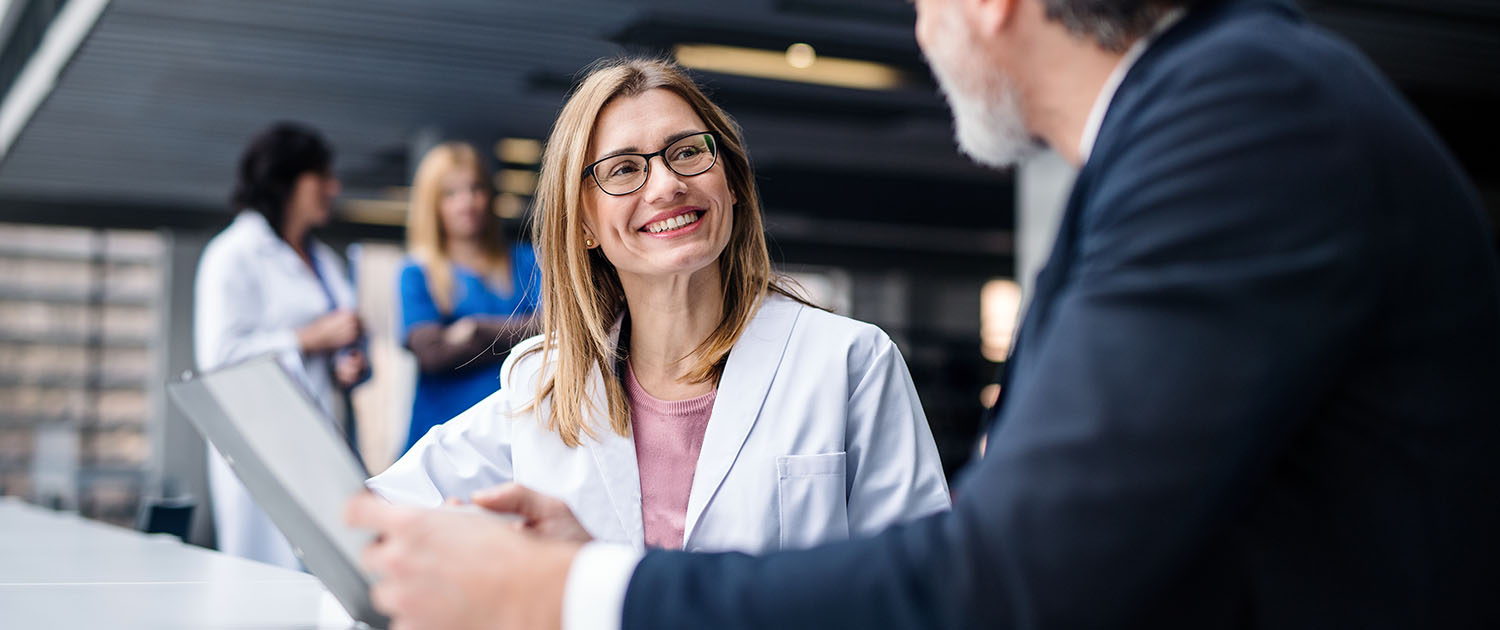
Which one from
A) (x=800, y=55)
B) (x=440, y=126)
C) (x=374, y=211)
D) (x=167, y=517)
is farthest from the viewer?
(x=374, y=211)

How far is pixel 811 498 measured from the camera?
1578 mm

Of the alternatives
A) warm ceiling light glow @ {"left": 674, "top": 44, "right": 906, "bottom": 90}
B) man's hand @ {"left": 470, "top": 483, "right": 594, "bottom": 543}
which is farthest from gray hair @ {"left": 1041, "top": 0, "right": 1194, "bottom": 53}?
warm ceiling light glow @ {"left": 674, "top": 44, "right": 906, "bottom": 90}

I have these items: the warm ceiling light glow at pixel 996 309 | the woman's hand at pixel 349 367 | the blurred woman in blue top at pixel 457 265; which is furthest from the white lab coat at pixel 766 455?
the warm ceiling light glow at pixel 996 309

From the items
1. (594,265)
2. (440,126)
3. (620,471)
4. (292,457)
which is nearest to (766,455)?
(620,471)

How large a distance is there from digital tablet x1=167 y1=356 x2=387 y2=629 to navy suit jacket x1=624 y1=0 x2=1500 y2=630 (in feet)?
0.99

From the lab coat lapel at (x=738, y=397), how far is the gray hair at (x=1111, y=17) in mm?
894

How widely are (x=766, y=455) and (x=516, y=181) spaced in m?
10.8

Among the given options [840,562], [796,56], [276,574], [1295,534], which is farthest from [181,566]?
[796,56]

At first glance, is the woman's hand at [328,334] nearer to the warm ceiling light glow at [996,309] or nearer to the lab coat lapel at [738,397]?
the lab coat lapel at [738,397]

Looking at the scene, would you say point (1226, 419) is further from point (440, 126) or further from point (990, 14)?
point (440, 126)

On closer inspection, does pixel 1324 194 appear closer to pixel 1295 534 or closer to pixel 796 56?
pixel 1295 534

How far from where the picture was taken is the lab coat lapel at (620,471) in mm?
1647

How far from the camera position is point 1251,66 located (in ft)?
2.31

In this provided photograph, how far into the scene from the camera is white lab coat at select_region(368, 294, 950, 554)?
1.58 meters
